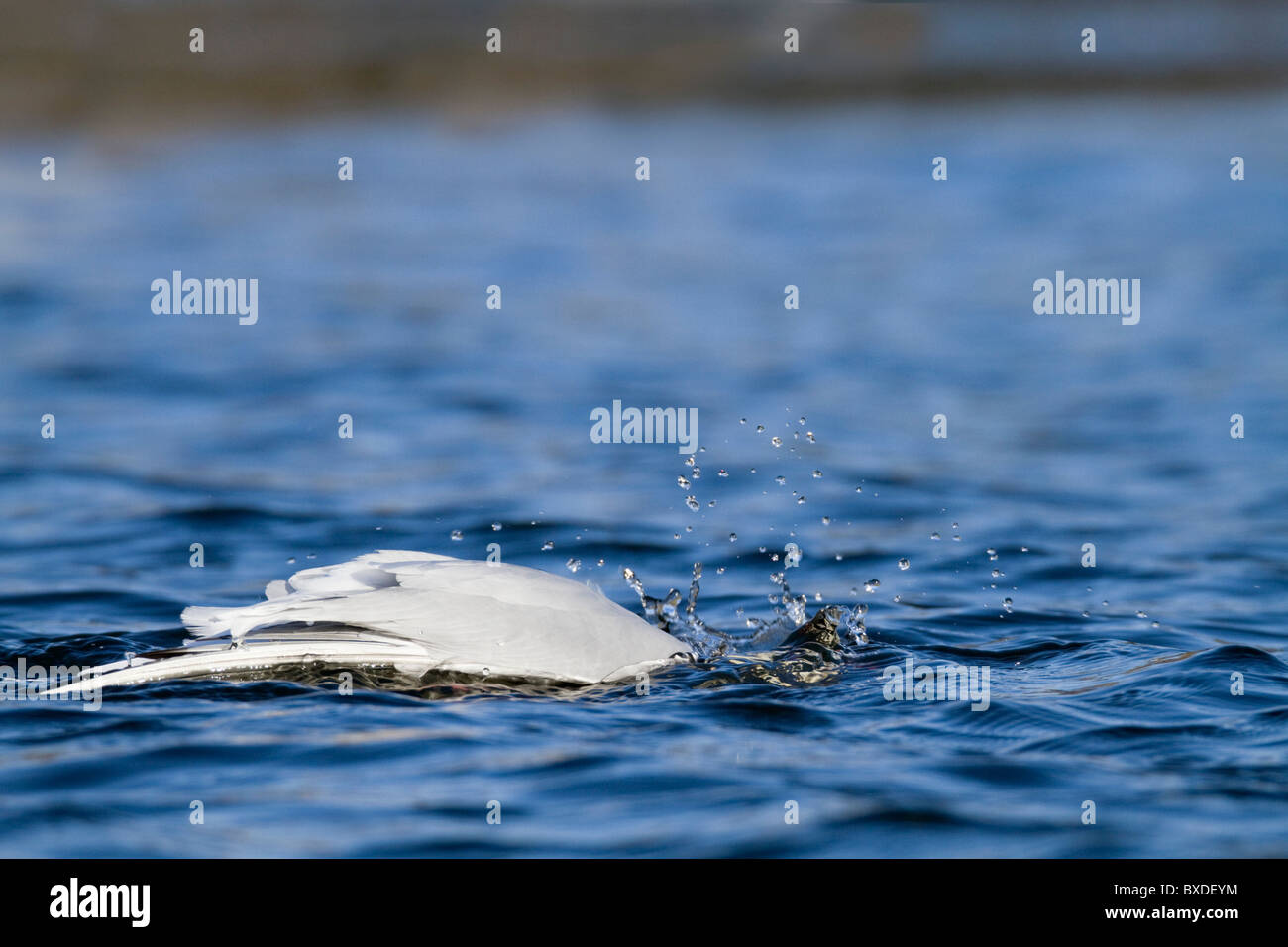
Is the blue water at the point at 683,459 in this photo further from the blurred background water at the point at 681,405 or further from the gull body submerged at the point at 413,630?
the gull body submerged at the point at 413,630

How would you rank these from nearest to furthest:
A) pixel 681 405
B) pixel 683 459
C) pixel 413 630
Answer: pixel 413 630 → pixel 683 459 → pixel 681 405

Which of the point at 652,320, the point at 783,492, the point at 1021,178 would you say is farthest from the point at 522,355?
the point at 1021,178

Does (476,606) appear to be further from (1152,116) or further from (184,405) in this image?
(1152,116)

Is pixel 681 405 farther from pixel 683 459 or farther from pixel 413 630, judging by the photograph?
pixel 413 630

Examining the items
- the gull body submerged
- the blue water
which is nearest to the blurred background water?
the blue water

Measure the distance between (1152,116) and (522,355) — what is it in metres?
Result: 11.5

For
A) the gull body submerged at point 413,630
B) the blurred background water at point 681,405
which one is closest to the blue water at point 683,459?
the blurred background water at point 681,405

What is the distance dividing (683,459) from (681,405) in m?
0.86

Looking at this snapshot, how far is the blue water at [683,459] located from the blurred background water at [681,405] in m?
0.04

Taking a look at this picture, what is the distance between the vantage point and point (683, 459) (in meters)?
10.7

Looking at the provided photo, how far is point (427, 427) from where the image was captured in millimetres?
11117

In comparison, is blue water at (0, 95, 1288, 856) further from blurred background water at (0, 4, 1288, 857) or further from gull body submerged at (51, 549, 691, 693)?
gull body submerged at (51, 549, 691, 693)

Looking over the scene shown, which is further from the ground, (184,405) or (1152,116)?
(1152,116)

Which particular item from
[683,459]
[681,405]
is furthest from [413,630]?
[681,405]
